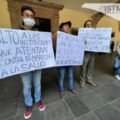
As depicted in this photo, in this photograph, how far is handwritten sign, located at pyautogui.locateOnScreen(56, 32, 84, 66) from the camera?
4.74ft

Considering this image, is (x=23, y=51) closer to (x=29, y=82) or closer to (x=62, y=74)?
(x=29, y=82)

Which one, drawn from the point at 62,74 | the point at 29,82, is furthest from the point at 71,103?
the point at 29,82

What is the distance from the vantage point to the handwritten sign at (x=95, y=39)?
1.84 m

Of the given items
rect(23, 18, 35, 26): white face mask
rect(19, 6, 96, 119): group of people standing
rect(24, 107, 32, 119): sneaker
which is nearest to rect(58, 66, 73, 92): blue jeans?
rect(19, 6, 96, 119): group of people standing

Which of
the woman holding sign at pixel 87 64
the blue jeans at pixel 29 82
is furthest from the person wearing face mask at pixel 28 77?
the woman holding sign at pixel 87 64

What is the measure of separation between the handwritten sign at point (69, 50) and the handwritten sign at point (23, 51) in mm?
127

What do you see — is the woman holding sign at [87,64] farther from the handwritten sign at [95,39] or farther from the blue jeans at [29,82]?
the blue jeans at [29,82]

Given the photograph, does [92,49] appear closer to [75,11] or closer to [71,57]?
[71,57]

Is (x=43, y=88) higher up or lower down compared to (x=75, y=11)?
lower down

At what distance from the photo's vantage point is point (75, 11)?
19.2 feet

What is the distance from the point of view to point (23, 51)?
1.18 meters

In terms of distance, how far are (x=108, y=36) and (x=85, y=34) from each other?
0.39 m

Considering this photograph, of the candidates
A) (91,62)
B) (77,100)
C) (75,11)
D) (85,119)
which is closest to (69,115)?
(85,119)

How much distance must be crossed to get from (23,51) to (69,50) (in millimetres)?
687
